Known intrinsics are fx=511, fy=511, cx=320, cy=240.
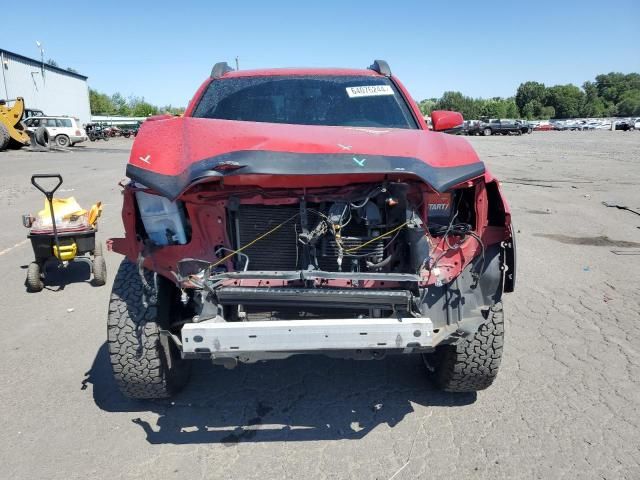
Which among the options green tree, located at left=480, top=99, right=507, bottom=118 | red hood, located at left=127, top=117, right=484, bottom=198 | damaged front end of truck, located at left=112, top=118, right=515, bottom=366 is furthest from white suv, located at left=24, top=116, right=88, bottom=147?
green tree, located at left=480, top=99, right=507, bottom=118

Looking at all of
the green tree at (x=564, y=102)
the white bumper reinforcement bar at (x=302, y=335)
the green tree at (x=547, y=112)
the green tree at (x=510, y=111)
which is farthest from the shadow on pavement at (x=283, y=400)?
the green tree at (x=564, y=102)

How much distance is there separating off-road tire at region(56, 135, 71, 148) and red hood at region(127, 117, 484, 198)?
101 ft

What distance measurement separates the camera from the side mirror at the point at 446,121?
404 cm

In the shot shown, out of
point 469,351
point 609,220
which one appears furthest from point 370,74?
point 609,220

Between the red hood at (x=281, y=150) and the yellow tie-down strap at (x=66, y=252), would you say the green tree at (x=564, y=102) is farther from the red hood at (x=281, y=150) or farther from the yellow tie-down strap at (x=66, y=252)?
the red hood at (x=281, y=150)

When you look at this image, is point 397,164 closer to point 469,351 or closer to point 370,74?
point 469,351

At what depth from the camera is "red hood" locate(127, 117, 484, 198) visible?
2523 mm

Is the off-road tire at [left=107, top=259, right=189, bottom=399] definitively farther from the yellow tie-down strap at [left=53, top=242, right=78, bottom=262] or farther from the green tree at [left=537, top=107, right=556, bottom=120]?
the green tree at [left=537, top=107, right=556, bottom=120]

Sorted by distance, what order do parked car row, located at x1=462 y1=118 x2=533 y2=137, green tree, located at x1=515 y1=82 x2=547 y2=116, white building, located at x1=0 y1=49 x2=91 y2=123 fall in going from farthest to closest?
green tree, located at x1=515 y1=82 x2=547 y2=116
parked car row, located at x1=462 y1=118 x2=533 y2=137
white building, located at x1=0 y1=49 x2=91 y2=123

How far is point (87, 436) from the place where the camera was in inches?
112

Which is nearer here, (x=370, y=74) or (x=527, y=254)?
(x=370, y=74)

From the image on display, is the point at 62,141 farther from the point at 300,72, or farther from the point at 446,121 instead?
the point at 446,121

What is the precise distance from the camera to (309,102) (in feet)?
13.4

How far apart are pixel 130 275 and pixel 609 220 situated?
26.7 feet
